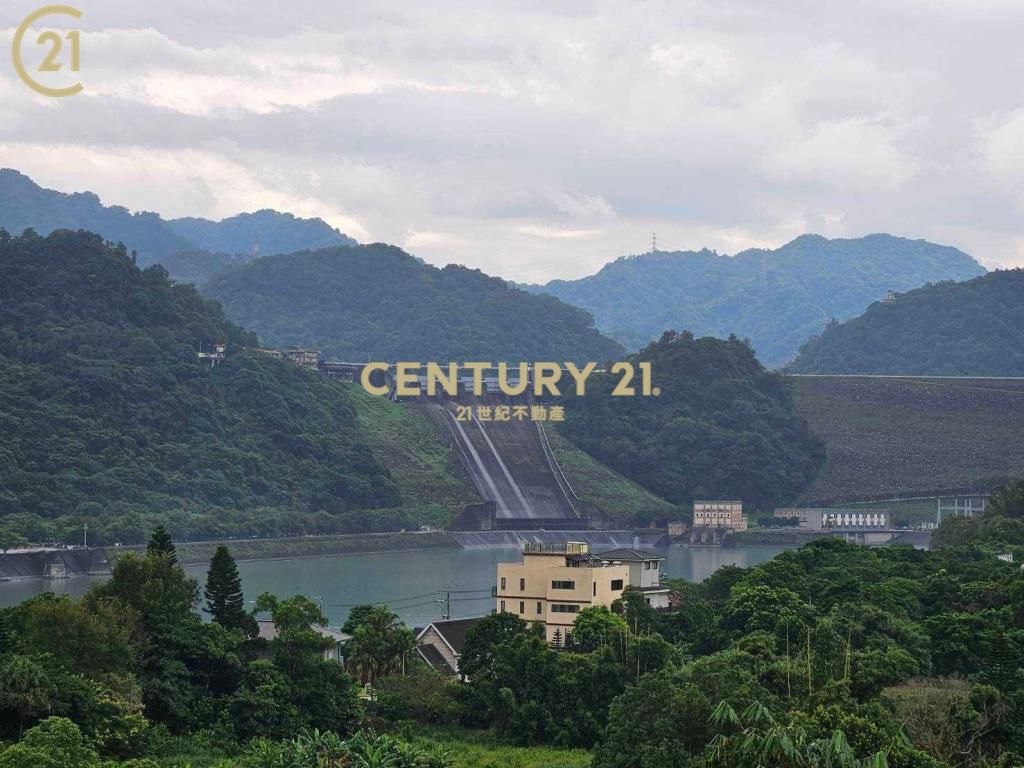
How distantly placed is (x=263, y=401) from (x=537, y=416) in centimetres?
2842

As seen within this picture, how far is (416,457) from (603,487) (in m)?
14.7

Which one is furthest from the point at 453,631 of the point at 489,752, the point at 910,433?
the point at 910,433

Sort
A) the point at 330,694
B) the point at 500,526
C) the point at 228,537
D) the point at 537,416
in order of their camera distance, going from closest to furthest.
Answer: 1. the point at 330,694
2. the point at 228,537
3. the point at 500,526
4. the point at 537,416

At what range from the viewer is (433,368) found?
180625mm

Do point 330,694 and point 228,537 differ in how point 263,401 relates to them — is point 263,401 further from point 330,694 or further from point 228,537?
point 330,694

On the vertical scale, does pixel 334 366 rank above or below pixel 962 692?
above

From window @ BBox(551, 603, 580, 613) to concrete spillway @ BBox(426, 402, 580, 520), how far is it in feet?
298

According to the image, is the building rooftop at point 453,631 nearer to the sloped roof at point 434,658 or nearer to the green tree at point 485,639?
the sloped roof at point 434,658

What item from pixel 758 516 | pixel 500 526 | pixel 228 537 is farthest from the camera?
pixel 758 516

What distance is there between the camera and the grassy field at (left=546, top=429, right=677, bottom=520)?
158375 mm

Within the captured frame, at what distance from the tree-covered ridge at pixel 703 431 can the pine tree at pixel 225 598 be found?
11765cm

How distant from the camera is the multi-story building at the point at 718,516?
155750 millimetres

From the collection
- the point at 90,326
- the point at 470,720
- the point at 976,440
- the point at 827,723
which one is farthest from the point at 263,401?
the point at 827,723

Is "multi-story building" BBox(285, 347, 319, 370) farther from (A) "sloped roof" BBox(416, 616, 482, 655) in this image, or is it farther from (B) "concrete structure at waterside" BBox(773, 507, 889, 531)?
(A) "sloped roof" BBox(416, 616, 482, 655)
